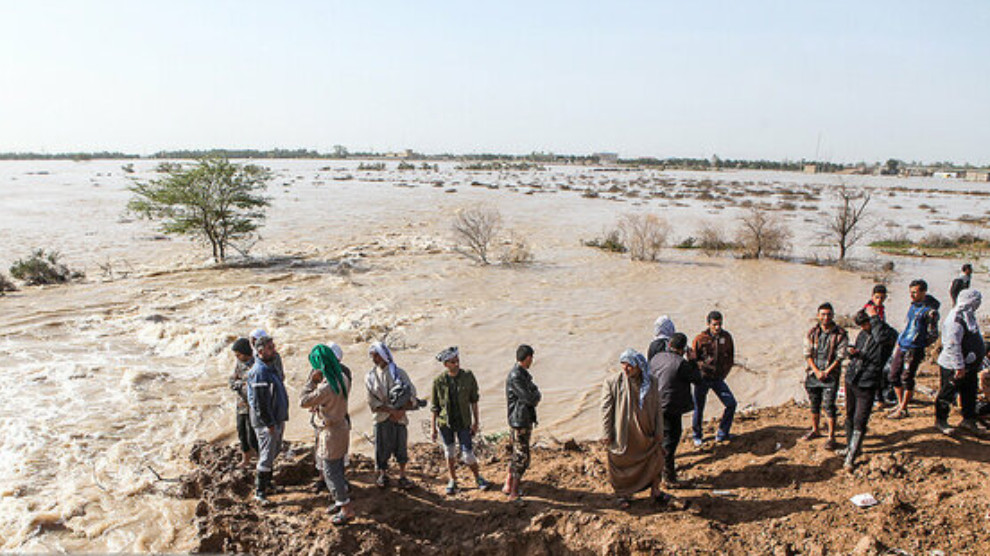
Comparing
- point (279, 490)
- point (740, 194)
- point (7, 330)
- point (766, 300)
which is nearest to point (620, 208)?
point (740, 194)

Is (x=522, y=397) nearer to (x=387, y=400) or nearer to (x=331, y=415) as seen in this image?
(x=387, y=400)

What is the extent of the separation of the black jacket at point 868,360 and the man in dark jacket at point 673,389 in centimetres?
136

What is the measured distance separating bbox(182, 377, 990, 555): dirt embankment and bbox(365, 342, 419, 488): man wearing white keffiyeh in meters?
0.45

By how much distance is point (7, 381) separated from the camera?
9031 millimetres

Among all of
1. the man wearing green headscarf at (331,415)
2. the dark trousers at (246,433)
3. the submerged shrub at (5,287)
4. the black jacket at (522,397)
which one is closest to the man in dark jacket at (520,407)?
the black jacket at (522,397)

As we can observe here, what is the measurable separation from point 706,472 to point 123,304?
44.4 feet

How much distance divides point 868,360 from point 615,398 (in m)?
2.33

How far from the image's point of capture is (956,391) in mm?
5277

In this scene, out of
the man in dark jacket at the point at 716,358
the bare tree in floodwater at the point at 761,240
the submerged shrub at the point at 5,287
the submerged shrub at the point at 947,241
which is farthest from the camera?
the submerged shrub at the point at 947,241

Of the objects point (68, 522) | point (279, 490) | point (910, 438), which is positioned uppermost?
point (910, 438)

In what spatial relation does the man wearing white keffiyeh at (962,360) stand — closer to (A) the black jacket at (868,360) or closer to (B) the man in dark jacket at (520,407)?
(A) the black jacket at (868,360)

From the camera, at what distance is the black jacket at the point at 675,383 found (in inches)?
193

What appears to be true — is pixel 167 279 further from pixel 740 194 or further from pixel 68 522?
pixel 740 194

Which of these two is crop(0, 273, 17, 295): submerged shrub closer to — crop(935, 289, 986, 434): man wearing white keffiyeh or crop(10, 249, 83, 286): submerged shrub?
crop(10, 249, 83, 286): submerged shrub
